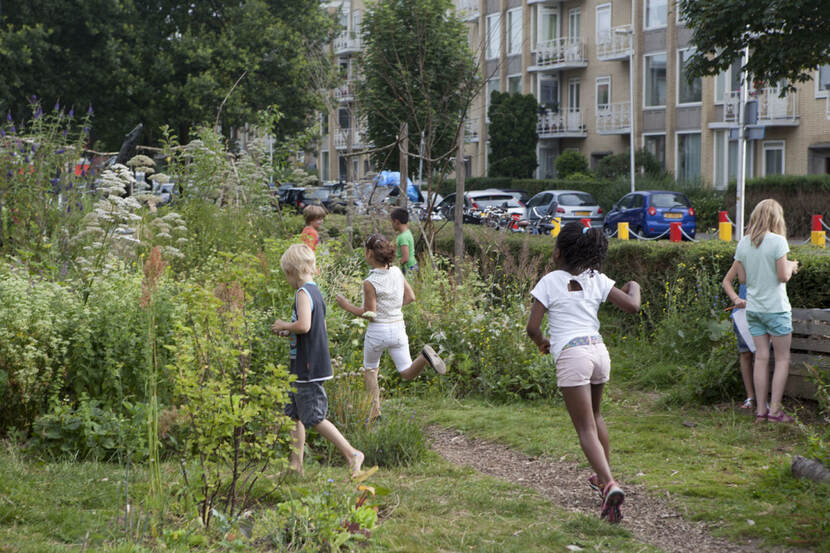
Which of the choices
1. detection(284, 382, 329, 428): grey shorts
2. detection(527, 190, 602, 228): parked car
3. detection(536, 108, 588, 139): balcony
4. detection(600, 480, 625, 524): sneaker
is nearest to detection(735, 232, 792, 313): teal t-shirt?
detection(600, 480, 625, 524): sneaker

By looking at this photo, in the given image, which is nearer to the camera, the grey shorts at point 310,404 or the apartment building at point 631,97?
the grey shorts at point 310,404

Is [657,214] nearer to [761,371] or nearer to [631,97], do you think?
[631,97]

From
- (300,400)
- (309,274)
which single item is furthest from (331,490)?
(309,274)

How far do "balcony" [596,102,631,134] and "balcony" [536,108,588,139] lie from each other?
1737mm

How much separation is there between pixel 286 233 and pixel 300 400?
26.4ft

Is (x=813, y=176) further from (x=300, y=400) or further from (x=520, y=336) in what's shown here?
(x=300, y=400)

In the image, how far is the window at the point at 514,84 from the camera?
1963 inches

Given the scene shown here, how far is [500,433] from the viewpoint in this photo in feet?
24.0

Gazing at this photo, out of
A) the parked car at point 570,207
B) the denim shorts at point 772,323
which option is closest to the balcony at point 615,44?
the parked car at point 570,207

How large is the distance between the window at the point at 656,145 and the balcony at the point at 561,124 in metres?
4.21

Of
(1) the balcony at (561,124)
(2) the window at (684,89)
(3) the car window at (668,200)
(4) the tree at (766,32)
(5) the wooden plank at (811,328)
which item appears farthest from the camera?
(1) the balcony at (561,124)

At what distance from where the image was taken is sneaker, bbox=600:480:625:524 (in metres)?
5.11

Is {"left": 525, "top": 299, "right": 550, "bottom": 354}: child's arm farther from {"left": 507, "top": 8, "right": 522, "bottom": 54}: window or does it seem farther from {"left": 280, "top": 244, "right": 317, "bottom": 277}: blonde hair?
{"left": 507, "top": 8, "right": 522, "bottom": 54}: window

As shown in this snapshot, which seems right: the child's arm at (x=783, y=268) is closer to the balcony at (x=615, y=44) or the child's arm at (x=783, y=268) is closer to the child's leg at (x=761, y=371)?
the child's leg at (x=761, y=371)
